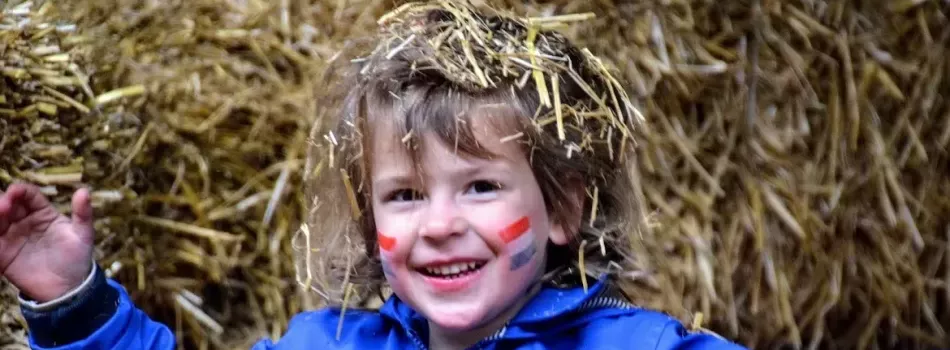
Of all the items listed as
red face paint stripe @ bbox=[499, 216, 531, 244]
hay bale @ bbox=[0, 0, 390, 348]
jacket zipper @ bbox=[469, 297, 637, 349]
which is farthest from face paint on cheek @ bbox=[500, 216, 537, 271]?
hay bale @ bbox=[0, 0, 390, 348]

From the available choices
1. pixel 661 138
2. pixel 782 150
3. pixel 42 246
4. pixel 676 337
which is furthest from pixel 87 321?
pixel 782 150

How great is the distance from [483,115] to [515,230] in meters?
0.16

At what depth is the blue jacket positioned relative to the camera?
1.73 metres

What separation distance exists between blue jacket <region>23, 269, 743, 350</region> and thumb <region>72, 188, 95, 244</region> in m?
0.06

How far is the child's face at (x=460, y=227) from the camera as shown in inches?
A: 65.4

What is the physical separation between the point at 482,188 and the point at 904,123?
1313 mm

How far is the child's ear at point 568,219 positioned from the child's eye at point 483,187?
0.14 metres

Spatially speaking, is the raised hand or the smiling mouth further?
the raised hand

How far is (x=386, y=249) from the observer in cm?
173

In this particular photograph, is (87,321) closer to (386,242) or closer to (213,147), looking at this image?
(386,242)

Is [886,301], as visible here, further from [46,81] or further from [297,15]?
[46,81]

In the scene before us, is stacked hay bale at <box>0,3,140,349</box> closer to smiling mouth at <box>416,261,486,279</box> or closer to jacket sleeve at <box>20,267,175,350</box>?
jacket sleeve at <box>20,267,175,350</box>

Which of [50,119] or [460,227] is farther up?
[460,227]

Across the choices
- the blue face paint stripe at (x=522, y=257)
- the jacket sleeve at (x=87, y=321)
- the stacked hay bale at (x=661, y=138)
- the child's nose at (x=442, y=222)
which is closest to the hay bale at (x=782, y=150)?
the stacked hay bale at (x=661, y=138)
